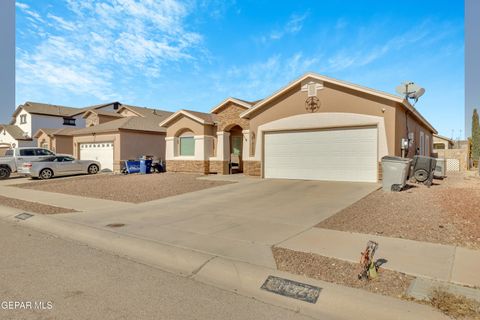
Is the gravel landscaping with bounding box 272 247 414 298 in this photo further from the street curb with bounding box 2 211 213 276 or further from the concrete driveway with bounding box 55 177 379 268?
the street curb with bounding box 2 211 213 276

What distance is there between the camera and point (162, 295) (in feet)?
12.8

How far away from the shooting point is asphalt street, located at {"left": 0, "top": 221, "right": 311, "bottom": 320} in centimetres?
345

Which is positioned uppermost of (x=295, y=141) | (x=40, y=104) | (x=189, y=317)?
(x=40, y=104)

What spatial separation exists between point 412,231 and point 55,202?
10783 millimetres

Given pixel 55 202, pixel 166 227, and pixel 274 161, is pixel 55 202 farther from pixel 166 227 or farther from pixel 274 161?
pixel 274 161

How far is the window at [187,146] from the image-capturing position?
69.9ft

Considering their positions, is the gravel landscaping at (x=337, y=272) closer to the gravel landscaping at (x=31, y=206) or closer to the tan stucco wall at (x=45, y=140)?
the gravel landscaping at (x=31, y=206)

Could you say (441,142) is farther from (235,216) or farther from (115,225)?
(115,225)

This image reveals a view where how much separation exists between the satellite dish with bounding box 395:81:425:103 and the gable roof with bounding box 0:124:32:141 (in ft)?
143

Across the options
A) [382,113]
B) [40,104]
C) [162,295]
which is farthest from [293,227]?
[40,104]

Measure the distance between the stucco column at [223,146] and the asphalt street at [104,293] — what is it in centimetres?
1473

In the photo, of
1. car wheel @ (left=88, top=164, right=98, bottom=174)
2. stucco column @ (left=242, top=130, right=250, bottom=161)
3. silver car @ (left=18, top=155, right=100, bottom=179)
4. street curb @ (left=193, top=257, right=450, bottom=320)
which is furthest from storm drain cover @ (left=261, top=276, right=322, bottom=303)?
car wheel @ (left=88, top=164, right=98, bottom=174)

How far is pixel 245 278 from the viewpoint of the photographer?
4.37m

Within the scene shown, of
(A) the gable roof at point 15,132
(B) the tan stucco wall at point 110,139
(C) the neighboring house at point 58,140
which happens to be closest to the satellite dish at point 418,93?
(B) the tan stucco wall at point 110,139
